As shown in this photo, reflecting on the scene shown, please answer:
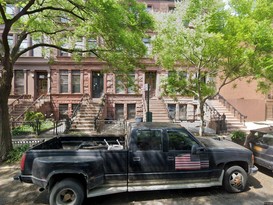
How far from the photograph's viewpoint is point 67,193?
14.3 feet

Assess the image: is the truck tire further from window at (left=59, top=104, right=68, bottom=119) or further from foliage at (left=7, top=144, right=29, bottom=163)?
window at (left=59, top=104, right=68, bottom=119)

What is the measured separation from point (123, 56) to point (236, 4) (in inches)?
225

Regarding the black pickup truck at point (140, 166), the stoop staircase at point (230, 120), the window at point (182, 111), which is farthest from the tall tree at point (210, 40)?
the window at point (182, 111)

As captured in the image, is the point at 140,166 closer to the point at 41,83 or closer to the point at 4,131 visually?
the point at 4,131

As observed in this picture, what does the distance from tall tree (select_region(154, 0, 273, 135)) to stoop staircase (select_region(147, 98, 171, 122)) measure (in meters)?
6.00

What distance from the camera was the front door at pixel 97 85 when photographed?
19.9 m

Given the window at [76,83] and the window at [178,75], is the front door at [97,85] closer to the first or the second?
the window at [76,83]

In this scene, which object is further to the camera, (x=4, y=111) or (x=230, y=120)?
(x=230, y=120)

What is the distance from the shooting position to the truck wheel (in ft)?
16.8

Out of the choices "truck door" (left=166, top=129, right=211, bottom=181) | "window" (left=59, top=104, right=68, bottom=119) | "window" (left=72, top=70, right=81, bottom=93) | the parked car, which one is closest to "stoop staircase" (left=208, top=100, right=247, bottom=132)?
the parked car

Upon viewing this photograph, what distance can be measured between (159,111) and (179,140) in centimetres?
1198

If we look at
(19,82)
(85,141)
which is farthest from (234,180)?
(19,82)

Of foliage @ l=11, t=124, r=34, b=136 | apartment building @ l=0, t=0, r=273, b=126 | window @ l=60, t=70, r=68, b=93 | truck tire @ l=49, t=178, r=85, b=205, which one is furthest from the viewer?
window @ l=60, t=70, r=68, b=93

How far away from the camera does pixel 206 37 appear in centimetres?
835
